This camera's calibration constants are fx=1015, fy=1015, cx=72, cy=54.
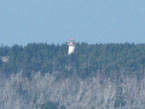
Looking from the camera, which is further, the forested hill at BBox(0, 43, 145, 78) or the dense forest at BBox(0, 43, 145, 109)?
the forested hill at BBox(0, 43, 145, 78)

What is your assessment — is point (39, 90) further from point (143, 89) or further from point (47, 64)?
point (143, 89)

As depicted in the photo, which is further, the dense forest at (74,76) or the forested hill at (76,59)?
the forested hill at (76,59)

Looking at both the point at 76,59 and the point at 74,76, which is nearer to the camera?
the point at 74,76

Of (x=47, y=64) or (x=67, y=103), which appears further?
(x=47, y=64)

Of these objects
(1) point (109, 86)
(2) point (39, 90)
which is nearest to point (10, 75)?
(2) point (39, 90)

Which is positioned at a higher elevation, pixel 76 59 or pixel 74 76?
pixel 76 59
